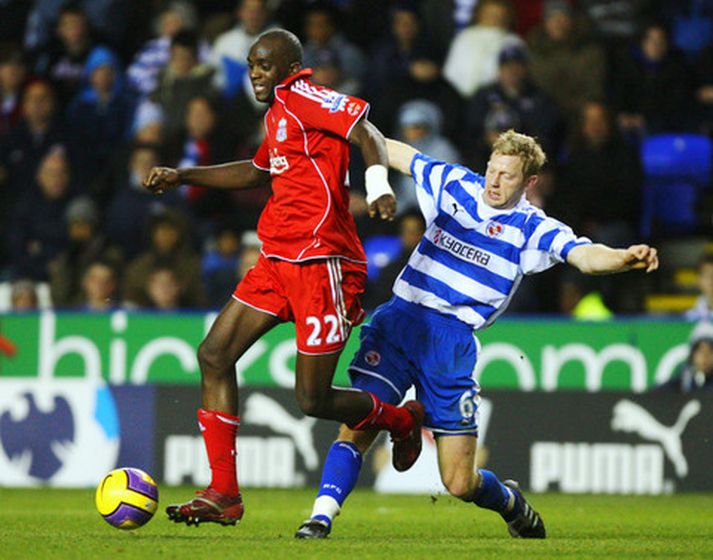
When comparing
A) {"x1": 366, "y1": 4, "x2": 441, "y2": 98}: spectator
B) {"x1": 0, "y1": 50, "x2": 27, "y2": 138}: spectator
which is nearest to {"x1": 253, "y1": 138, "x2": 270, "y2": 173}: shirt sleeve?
{"x1": 366, "y1": 4, "x2": 441, "y2": 98}: spectator

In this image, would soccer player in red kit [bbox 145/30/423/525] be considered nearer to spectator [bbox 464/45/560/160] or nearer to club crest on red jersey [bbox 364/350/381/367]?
club crest on red jersey [bbox 364/350/381/367]

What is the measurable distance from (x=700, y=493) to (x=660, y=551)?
4810 mm

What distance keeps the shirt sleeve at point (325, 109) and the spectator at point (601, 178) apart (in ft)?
22.2

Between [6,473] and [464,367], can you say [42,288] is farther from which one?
[464,367]

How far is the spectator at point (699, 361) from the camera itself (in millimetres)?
12539

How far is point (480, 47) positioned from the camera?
1493 cm

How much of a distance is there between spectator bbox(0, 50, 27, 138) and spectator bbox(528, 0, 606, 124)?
4796 mm

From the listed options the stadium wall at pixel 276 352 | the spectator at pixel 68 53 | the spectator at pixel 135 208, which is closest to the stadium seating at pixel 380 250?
the stadium wall at pixel 276 352

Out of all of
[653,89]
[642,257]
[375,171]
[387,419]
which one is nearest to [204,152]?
[653,89]

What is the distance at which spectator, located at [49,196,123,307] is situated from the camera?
1432 cm

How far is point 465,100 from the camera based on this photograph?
1491 centimetres

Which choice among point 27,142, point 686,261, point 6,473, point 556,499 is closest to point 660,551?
point 556,499

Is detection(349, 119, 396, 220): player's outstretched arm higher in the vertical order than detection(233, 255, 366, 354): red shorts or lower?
higher

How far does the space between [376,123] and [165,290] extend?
7.62ft
